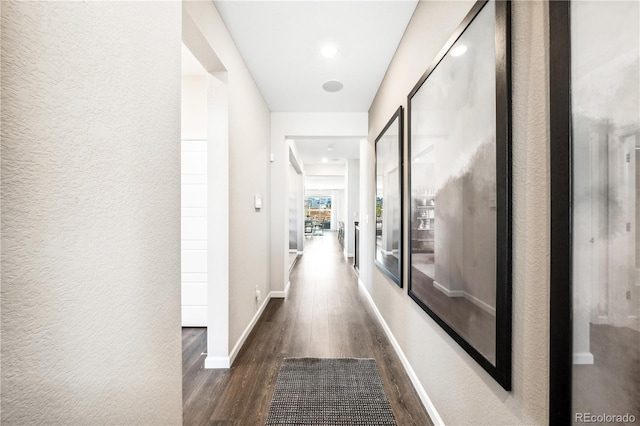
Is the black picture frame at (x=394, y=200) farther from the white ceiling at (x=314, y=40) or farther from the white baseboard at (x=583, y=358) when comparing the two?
the white baseboard at (x=583, y=358)

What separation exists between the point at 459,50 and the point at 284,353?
2366mm

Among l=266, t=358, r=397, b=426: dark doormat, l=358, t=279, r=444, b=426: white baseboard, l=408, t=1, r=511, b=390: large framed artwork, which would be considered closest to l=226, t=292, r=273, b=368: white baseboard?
l=266, t=358, r=397, b=426: dark doormat

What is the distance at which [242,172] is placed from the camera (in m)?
2.41

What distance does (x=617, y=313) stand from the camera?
0.58 m

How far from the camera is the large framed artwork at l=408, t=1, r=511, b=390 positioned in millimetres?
926

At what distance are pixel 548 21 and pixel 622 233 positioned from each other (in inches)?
24.2

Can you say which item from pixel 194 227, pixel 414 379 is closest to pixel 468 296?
pixel 414 379

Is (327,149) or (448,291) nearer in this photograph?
(448,291)

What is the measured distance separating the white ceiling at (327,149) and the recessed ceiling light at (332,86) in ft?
7.85

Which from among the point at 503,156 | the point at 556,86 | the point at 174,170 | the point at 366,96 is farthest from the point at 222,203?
the point at 366,96

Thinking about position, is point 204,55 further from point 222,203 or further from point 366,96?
point 366,96

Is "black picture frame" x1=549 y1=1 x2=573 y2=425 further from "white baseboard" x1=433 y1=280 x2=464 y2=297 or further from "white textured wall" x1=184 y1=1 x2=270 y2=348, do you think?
"white textured wall" x1=184 y1=1 x2=270 y2=348

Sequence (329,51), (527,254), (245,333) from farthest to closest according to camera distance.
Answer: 1. (245,333)
2. (329,51)
3. (527,254)

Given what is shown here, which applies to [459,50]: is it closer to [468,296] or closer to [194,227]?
[468,296]
